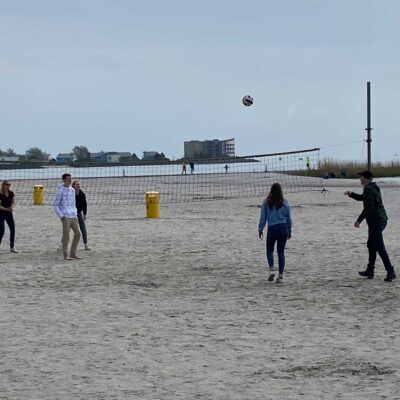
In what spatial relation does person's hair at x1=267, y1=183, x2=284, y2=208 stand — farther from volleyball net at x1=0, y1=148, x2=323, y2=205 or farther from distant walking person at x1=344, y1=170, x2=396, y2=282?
volleyball net at x1=0, y1=148, x2=323, y2=205

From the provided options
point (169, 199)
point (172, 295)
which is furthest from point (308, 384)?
point (169, 199)

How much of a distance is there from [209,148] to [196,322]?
67824 millimetres

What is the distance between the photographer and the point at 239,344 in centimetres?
809

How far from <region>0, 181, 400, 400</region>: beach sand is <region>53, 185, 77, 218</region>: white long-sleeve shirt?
2.74ft

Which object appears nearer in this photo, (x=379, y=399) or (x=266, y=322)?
(x=379, y=399)

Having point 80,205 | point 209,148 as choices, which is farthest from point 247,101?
point 209,148

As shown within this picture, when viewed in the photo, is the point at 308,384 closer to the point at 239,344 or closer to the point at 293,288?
the point at 239,344

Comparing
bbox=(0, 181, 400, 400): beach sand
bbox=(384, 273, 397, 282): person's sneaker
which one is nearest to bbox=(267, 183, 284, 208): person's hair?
bbox=(0, 181, 400, 400): beach sand

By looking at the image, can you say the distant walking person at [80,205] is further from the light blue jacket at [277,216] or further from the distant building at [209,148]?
the distant building at [209,148]

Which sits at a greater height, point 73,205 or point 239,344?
point 73,205

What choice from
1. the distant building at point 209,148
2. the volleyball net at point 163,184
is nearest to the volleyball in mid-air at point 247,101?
the volleyball net at point 163,184

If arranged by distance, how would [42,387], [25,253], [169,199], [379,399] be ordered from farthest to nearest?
[169,199], [25,253], [42,387], [379,399]

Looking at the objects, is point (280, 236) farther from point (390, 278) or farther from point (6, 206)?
point (6, 206)

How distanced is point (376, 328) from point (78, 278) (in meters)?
5.23
